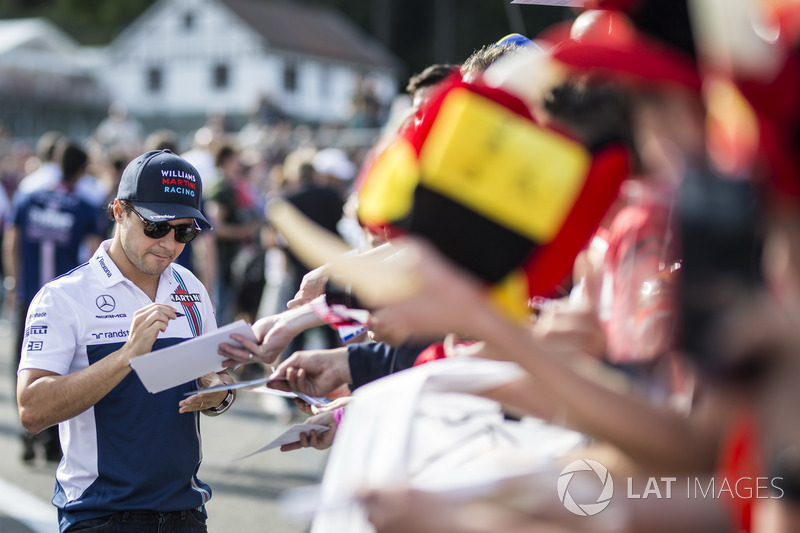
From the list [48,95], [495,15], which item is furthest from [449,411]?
[495,15]

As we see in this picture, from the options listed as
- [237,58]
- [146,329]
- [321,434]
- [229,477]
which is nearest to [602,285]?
[321,434]

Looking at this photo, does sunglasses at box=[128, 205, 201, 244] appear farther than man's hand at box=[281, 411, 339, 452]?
Yes

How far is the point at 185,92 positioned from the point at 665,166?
51728 millimetres

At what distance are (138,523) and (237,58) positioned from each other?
4778cm

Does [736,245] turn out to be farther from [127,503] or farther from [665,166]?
[127,503]

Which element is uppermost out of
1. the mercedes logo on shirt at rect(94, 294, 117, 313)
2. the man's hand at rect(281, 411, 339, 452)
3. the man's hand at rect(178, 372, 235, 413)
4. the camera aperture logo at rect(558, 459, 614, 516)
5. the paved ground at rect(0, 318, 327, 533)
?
the camera aperture logo at rect(558, 459, 614, 516)

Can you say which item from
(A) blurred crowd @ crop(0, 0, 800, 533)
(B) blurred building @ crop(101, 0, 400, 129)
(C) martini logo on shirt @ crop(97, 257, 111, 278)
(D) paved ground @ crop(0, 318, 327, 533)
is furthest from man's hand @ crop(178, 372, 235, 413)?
(B) blurred building @ crop(101, 0, 400, 129)

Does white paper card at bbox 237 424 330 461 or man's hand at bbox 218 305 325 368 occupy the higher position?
man's hand at bbox 218 305 325 368

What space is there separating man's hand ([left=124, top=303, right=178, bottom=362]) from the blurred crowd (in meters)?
1.29

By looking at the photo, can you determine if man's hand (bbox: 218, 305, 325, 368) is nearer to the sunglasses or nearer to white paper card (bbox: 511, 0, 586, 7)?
the sunglasses

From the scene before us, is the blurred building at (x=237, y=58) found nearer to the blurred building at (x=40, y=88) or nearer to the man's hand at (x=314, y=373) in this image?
the blurred building at (x=40, y=88)

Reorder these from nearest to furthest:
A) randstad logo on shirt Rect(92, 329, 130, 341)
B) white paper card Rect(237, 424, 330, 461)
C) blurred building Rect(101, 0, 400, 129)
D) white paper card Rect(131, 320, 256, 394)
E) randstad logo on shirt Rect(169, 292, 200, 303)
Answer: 1. white paper card Rect(131, 320, 256, 394)
2. white paper card Rect(237, 424, 330, 461)
3. randstad logo on shirt Rect(92, 329, 130, 341)
4. randstad logo on shirt Rect(169, 292, 200, 303)
5. blurred building Rect(101, 0, 400, 129)

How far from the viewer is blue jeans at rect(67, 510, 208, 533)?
283cm

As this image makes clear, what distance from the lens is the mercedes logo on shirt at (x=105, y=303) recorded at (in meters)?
3.00
